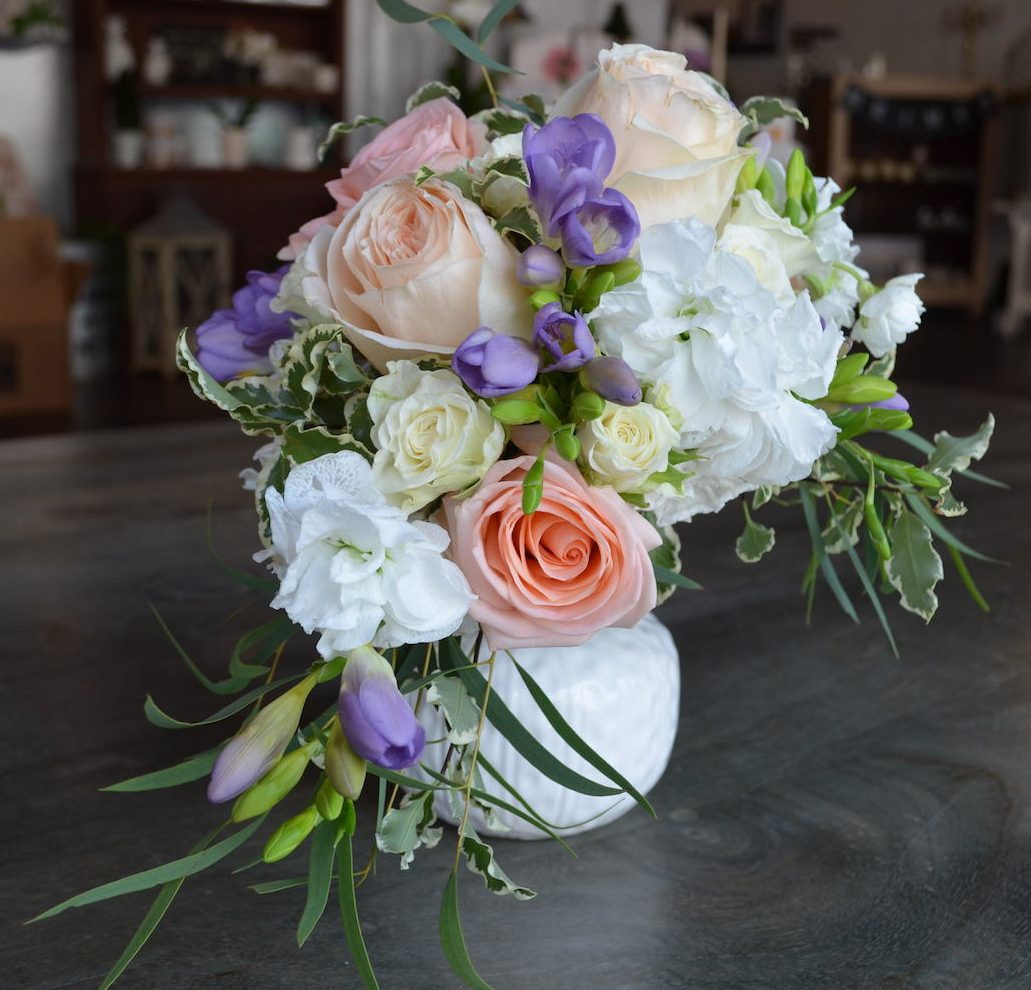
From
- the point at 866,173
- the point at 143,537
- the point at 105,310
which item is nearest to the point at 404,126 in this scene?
the point at 143,537

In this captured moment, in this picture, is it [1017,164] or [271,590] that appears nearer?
[271,590]

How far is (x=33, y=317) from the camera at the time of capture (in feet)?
14.3

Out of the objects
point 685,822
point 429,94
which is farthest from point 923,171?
point 685,822

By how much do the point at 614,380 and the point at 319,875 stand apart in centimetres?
22

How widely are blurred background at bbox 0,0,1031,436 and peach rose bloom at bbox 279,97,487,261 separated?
12.4ft

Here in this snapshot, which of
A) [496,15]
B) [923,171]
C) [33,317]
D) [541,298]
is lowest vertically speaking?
[33,317]

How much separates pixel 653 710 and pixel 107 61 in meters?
5.36

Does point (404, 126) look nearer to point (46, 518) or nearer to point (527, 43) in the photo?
point (46, 518)

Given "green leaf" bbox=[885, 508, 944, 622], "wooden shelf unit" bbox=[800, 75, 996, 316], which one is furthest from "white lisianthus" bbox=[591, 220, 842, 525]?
"wooden shelf unit" bbox=[800, 75, 996, 316]

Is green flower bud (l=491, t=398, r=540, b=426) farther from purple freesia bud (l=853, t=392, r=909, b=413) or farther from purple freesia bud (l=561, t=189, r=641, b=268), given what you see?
purple freesia bud (l=853, t=392, r=909, b=413)

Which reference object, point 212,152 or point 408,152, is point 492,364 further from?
point 212,152

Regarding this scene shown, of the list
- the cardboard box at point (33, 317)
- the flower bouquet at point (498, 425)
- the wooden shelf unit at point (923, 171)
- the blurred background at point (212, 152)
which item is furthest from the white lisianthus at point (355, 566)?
the wooden shelf unit at point (923, 171)

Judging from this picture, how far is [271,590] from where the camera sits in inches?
24.8

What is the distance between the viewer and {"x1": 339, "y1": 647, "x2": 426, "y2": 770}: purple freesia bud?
0.46 metres
